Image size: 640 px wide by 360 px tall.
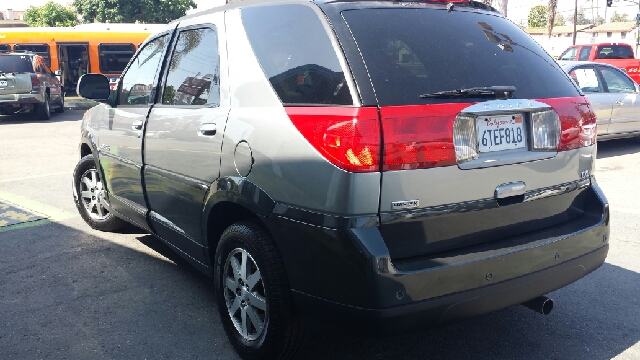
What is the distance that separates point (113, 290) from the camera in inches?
166

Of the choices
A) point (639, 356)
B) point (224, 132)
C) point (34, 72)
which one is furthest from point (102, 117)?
point (34, 72)

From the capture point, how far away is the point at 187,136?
3566mm

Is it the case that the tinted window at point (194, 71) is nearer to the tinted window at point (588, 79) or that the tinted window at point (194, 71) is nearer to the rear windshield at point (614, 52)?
the tinted window at point (588, 79)

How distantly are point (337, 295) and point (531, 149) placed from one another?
1.15 meters

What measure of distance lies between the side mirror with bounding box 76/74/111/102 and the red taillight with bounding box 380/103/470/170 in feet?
10.0

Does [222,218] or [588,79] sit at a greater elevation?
[588,79]

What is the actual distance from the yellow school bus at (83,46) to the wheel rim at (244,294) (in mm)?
23070

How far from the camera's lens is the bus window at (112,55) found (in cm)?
2517

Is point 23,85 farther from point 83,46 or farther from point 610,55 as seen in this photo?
point 610,55

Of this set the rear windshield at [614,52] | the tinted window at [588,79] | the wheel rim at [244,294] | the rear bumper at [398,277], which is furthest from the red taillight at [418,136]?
the rear windshield at [614,52]

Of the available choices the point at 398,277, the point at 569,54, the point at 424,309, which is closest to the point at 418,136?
the point at 398,277

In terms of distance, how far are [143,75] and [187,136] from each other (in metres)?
1.12

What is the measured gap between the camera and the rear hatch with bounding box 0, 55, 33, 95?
1600cm

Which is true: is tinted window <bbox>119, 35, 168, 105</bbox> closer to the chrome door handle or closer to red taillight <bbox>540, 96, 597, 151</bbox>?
the chrome door handle
